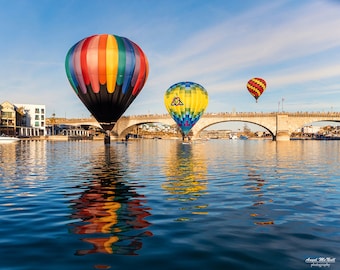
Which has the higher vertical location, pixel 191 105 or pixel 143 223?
pixel 191 105

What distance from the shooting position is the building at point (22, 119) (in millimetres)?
124625

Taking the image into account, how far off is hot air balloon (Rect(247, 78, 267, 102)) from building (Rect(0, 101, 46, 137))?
84.3 m

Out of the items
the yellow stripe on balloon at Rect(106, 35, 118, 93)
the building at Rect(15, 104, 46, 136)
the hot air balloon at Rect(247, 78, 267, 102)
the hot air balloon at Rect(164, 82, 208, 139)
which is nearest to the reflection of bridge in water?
the hot air balloon at Rect(247, 78, 267, 102)

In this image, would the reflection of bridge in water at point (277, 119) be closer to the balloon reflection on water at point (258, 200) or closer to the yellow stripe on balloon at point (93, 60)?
the yellow stripe on balloon at point (93, 60)

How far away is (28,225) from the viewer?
9797 millimetres

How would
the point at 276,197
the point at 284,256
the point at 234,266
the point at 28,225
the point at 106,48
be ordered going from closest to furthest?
the point at 234,266, the point at 284,256, the point at 28,225, the point at 276,197, the point at 106,48

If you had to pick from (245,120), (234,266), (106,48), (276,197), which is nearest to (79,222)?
(234,266)

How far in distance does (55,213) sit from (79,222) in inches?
64.1

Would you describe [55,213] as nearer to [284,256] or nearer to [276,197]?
[284,256]

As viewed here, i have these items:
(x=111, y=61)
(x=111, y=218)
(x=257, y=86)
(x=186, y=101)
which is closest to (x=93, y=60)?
(x=111, y=61)

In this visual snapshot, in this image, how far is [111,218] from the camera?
35.2 ft

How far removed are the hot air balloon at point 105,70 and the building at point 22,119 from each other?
93858 millimetres

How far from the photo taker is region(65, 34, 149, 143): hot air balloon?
130ft

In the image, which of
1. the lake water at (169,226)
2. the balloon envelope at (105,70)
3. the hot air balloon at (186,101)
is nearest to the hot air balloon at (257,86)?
the hot air balloon at (186,101)
